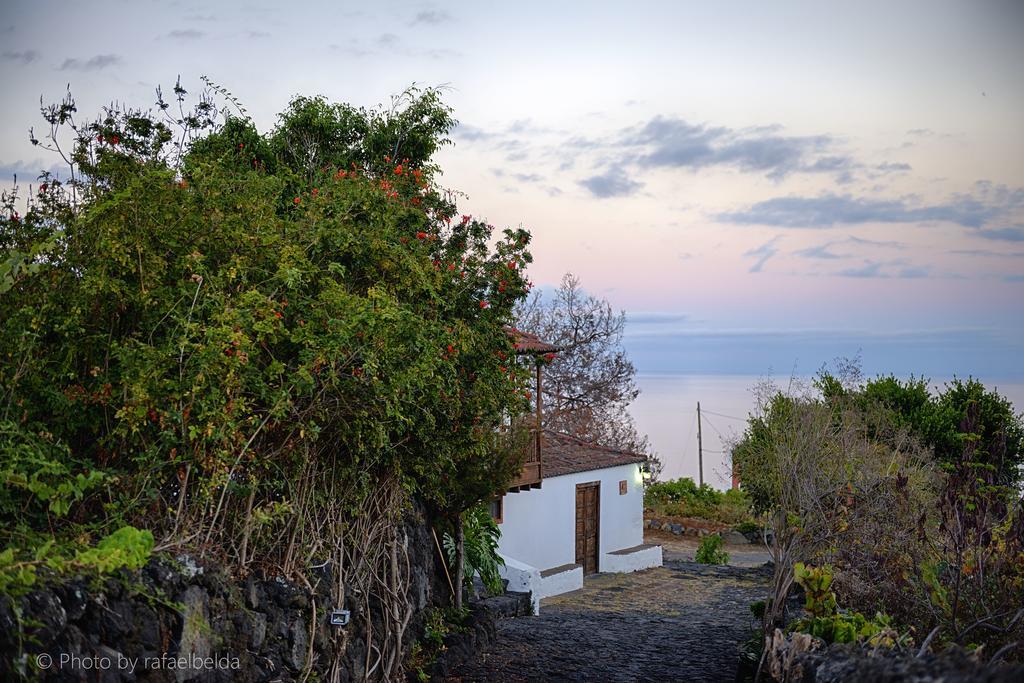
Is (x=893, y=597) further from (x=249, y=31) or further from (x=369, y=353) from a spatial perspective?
(x=249, y=31)

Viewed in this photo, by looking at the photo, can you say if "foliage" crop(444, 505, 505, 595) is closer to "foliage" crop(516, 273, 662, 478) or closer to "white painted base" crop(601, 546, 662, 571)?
"white painted base" crop(601, 546, 662, 571)

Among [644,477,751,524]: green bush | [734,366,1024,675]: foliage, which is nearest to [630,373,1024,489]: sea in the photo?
[644,477,751,524]: green bush

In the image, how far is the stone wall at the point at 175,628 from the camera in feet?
16.0

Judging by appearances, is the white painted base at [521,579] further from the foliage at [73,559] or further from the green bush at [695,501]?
the green bush at [695,501]

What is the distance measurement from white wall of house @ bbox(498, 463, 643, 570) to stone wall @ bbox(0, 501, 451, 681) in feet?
33.2

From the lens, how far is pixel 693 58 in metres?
14.3

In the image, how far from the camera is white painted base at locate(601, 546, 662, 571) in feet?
72.7

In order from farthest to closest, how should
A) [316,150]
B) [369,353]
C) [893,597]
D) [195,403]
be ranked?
[316,150]
[893,597]
[369,353]
[195,403]

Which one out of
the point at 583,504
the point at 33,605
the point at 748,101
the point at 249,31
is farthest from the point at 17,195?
the point at 583,504

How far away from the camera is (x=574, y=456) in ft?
73.0

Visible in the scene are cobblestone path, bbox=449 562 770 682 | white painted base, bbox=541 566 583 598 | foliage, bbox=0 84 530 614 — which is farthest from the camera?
white painted base, bbox=541 566 583 598

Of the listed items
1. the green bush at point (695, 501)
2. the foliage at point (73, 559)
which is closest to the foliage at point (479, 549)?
the foliage at point (73, 559)

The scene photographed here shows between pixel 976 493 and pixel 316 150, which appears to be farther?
pixel 316 150

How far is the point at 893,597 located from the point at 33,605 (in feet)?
28.9
